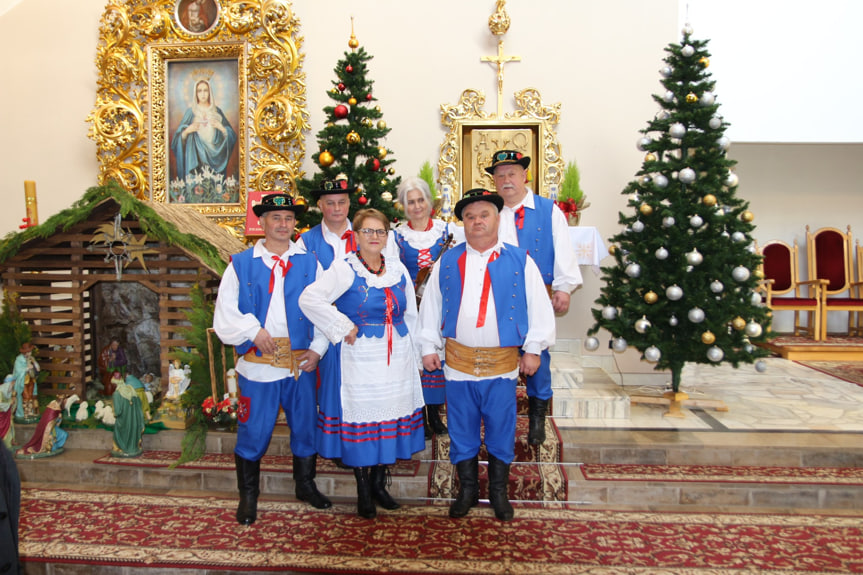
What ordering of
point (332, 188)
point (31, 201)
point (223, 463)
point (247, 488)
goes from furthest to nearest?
point (31, 201)
point (223, 463)
point (332, 188)
point (247, 488)

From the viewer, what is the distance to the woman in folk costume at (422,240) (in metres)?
3.83

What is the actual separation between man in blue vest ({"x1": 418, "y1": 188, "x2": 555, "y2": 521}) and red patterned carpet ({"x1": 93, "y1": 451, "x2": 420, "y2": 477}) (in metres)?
0.68

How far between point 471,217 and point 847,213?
28.2 feet

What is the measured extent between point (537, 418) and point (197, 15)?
624 centimetres

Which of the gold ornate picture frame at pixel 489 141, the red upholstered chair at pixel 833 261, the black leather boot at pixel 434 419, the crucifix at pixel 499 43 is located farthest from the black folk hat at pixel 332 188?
the red upholstered chair at pixel 833 261

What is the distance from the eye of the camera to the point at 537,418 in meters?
3.93

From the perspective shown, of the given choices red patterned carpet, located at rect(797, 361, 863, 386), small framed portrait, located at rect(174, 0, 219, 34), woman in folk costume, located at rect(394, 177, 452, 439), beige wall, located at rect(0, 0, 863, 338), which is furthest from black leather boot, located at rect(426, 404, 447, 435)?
small framed portrait, located at rect(174, 0, 219, 34)

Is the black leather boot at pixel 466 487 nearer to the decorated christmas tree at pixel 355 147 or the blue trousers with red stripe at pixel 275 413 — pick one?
the blue trousers with red stripe at pixel 275 413

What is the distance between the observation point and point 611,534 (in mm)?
3275

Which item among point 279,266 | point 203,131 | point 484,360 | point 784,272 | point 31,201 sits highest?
point 203,131

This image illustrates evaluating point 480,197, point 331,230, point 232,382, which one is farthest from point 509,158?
point 232,382

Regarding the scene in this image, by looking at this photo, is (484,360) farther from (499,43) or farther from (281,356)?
(499,43)

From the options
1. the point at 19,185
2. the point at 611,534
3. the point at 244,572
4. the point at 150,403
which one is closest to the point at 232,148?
the point at 19,185

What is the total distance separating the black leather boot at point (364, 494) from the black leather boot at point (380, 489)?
0.09 meters
